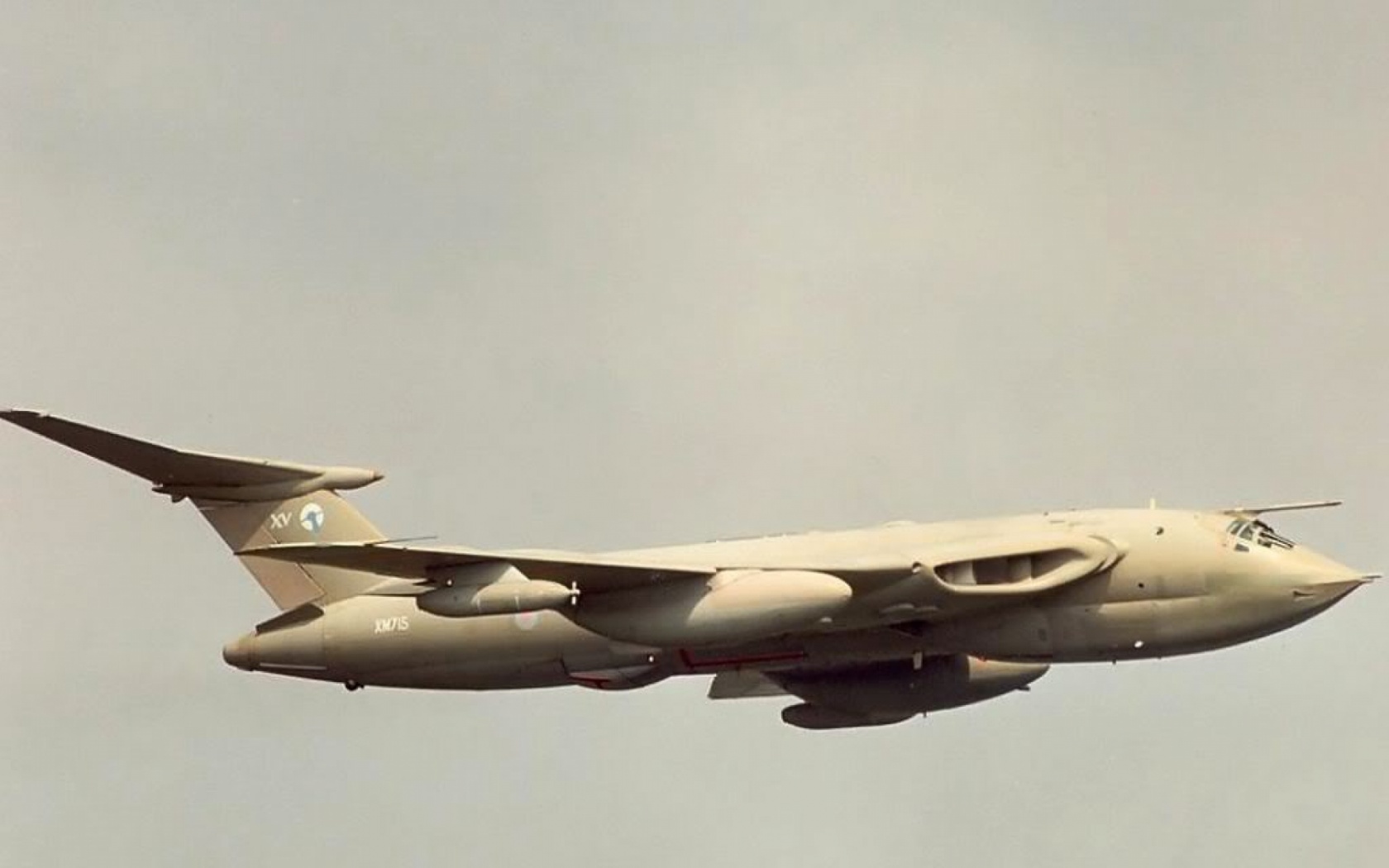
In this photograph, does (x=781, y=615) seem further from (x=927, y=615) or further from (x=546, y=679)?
(x=546, y=679)

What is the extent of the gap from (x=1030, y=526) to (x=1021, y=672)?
4.05 m

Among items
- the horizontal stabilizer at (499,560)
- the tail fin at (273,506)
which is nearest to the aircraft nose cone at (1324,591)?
the horizontal stabilizer at (499,560)

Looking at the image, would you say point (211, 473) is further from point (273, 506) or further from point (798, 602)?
point (798, 602)

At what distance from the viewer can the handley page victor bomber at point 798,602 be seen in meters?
34.4

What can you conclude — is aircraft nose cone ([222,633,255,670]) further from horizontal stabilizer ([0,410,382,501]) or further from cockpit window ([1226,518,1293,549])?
cockpit window ([1226,518,1293,549])

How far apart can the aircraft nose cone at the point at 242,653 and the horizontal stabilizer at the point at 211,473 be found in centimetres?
277

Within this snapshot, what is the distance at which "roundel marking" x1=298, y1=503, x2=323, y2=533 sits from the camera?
40.3 m

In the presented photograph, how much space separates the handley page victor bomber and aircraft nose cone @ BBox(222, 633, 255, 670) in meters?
0.05

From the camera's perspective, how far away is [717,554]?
120ft

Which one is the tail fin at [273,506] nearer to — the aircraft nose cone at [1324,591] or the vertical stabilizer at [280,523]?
the vertical stabilizer at [280,523]

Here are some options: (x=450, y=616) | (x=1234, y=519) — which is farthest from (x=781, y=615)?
(x=1234, y=519)

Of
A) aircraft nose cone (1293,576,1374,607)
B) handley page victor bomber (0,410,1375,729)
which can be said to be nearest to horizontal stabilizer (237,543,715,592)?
handley page victor bomber (0,410,1375,729)

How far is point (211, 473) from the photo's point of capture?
39.8 metres

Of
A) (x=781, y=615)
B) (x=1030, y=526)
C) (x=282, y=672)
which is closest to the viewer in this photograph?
(x=781, y=615)
